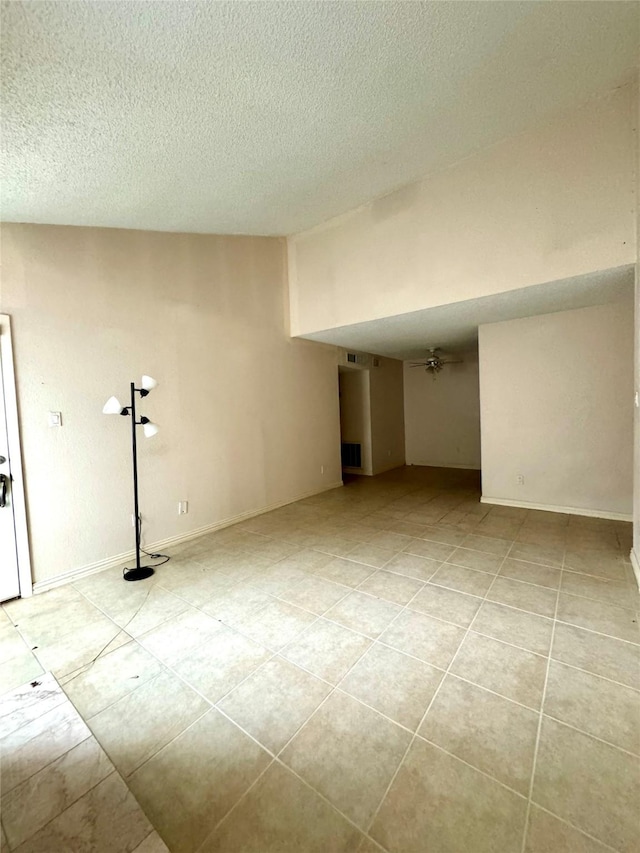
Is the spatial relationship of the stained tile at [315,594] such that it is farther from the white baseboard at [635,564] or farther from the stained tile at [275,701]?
the white baseboard at [635,564]

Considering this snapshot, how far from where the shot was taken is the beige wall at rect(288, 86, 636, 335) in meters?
2.59

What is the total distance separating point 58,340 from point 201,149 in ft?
6.04

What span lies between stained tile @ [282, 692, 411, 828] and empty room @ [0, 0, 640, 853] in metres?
0.01

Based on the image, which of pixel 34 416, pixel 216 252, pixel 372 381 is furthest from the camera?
A: pixel 372 381

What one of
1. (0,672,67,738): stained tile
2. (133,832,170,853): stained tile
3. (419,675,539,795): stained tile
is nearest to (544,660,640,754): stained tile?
(419,675,539,795): stained tile

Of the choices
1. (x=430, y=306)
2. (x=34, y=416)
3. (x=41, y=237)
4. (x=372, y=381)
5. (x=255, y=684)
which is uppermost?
(x=41, y=237)

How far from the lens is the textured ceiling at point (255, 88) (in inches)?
54.9

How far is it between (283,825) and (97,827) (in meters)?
0.61

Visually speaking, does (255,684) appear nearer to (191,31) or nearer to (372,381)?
(191,31)

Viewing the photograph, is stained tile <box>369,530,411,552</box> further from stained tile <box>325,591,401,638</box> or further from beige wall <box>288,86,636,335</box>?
beige wall <box>288,86,636,335</box>

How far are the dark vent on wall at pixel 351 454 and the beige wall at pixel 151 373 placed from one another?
2244 millimetres

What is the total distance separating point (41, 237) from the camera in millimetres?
2652

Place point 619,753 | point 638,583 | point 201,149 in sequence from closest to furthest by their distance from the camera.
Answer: point 619,753 → point 201,149 → point 638,583

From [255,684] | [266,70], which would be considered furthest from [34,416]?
[266,70]
